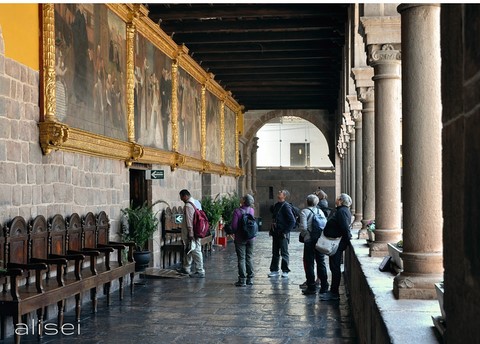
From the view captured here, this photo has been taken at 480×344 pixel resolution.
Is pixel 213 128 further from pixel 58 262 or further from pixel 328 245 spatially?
pixel 58 262

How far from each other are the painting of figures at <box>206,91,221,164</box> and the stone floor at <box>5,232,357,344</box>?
27.3ft

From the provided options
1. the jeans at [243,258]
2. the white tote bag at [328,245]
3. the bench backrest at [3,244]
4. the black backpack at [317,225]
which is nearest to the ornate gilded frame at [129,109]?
the bench backrest at [3,244]

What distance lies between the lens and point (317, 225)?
9.02m

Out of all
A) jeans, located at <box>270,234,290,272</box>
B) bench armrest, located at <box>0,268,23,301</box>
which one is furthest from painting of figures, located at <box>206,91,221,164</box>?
bench armrest, located at <box>0,268,23,301</box>

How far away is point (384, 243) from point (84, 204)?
4187 millimetres

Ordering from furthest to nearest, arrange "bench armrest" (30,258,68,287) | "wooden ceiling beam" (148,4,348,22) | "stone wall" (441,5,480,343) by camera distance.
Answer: "wooden ceiling beam" (148,4,348,22)
"bench armrest" (30,258,68,287)
"stone wall" (441,5,480,343)

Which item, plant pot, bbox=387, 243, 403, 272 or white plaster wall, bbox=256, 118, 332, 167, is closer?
plant pot, bbox=387, 243, 403, 272

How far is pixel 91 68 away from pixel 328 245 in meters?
4.24

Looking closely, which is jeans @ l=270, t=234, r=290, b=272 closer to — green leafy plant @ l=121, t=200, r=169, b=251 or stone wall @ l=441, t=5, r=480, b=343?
green leafy plant @ l=121, t=200, r=169, b=251

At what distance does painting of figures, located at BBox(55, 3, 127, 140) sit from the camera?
27.1ft

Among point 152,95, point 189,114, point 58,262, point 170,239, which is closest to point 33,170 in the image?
point 58,262

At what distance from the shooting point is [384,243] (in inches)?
280

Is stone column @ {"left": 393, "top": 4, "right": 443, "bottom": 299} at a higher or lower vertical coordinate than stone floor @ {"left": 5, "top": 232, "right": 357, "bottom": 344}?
higher

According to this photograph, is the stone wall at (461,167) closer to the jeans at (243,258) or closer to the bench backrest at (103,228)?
the bench backrest at (103,228)
